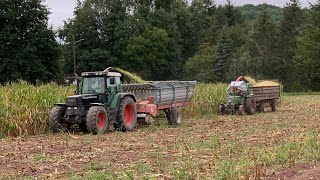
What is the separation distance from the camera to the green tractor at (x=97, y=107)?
561 inches

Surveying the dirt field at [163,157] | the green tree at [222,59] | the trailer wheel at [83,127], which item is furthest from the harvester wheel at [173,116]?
the green tree at [222,59]

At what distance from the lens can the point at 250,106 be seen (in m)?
22.8

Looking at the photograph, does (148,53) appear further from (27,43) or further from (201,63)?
(27,43)

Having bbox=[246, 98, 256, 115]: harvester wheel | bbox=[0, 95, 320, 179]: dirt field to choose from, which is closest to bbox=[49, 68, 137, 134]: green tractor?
bbox=[0, 95, 320, 179]: dirt field

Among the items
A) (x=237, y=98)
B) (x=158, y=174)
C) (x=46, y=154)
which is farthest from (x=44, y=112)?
(x=237, y=98)

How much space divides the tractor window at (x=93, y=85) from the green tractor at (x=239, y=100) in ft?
30.0

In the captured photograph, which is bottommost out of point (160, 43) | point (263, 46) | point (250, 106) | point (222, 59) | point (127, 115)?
point (250, 106)

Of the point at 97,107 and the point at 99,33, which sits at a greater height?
the point at 99,33

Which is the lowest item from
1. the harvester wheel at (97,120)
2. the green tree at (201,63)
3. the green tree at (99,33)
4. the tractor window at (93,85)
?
the harvester wheel at (97,120)

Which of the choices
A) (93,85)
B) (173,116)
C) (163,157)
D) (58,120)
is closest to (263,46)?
(173,116)

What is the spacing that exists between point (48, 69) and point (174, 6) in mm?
35909

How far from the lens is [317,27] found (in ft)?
182

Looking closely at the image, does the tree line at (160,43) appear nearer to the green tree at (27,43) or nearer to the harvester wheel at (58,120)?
the green tree at (27,43)

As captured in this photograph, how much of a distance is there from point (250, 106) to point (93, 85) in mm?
9952
